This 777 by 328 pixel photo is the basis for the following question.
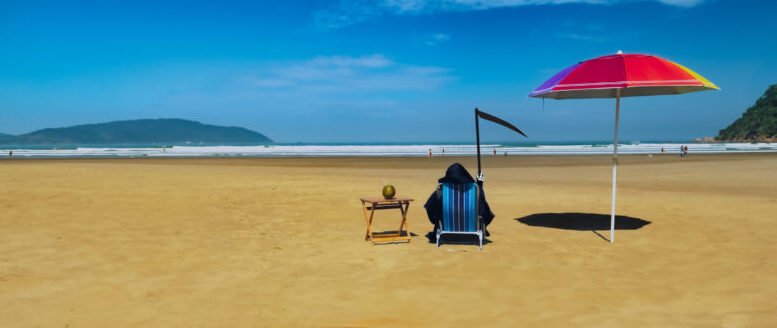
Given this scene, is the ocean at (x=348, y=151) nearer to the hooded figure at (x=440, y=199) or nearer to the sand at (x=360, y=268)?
the sand at (x=360, y=268)

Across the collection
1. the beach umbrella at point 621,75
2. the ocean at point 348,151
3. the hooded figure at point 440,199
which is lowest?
the ocean at point 348,151

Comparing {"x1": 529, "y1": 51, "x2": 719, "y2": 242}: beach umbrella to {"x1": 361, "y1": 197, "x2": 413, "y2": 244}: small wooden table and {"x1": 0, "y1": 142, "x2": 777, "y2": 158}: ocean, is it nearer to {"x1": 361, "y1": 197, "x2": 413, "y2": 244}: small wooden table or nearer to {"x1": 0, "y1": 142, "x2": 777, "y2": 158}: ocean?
{"x1": 361, "y1": 197, "x2": 413, "y2": 244}: small wooden table

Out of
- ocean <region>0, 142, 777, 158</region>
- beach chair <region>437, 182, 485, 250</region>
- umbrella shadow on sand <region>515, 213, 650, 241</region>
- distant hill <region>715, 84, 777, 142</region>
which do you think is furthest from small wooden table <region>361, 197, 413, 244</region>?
distant hill <region>715, 84, 777, 142</region>

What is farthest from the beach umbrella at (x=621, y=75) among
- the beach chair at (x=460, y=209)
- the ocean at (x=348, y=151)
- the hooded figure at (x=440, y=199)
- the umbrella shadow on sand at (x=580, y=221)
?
the ocean at (x=348, y=151)

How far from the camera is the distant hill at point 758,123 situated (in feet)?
358

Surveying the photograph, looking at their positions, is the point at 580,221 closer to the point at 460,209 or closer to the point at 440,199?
the point at 460,209

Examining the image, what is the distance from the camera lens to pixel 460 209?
21.9 ft

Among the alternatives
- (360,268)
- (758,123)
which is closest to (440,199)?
(360,268)

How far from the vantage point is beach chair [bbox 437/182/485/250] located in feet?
21.7

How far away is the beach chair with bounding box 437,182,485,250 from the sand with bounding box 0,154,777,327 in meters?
0.31

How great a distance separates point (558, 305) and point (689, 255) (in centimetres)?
306

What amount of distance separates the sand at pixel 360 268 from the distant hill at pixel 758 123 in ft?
404

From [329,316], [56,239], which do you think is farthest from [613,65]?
[56,239]

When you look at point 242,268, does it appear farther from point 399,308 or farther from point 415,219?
point 415,219
